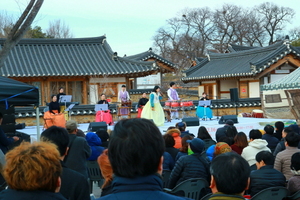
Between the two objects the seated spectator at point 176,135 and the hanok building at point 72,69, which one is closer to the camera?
the seated spectator at point 176,135

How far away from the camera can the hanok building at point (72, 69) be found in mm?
21611

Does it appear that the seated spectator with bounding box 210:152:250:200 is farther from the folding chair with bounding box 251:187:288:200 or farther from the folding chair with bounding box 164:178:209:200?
the folding chair with bounding box 164:178:209:200

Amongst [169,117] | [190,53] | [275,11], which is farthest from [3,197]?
[275,11]

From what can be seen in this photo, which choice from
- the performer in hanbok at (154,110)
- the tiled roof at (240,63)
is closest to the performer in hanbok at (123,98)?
the performer in hanbok at (154,110)

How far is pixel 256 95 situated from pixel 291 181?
828 inches

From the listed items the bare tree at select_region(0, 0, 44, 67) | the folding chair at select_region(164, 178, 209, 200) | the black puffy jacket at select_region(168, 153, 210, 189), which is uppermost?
the bare tree at select_region(0, 0, 44, 67)

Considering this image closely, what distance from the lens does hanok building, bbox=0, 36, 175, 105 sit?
21.6 meters

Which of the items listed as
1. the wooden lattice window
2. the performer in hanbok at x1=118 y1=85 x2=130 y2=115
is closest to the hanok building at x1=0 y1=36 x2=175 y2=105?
the performer in hanbok at x1=118 y1=85 x2=130 y2=115

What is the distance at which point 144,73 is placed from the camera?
22656mm

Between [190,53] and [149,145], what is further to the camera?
[190,53]

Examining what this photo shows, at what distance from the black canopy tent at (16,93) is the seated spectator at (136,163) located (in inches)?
203

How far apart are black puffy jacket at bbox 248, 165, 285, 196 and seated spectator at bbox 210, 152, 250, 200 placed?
1741 millimetres

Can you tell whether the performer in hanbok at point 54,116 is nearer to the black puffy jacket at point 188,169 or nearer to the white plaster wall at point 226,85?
the black puffy jacket at point 188,169

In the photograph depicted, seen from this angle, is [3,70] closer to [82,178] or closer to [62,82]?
[62,82]
